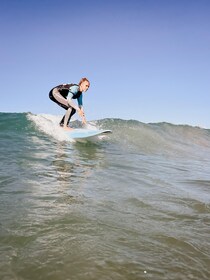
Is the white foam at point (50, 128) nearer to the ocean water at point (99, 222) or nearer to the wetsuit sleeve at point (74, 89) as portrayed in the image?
the wetsuit sleeve at point (74, 89)

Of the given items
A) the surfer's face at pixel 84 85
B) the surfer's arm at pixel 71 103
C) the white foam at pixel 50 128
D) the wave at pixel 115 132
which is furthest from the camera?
the wave at pixel 115 132

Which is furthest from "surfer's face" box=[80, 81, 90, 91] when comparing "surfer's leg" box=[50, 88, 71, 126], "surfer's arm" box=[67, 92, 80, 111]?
"surfer's leg" box=[50, 88, 71, 126]

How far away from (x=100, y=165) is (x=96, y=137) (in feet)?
13.9

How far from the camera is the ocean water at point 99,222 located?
7.58 ft

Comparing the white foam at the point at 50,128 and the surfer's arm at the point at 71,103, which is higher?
the surfer's arm at the point at 71,103

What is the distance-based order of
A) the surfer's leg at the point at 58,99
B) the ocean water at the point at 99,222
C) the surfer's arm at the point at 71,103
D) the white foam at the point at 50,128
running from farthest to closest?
the white foam at the point at 50,128 → the surfer's leg at the point at 58,99 → the surfer's arm at the point at 71,103 → the ocean water at the point at 99,222

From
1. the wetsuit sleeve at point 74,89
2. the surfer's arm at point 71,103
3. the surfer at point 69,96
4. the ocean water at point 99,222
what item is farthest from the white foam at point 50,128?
the ocean water at point 99,222

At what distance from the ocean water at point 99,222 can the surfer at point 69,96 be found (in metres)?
4.18

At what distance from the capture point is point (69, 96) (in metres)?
10.8

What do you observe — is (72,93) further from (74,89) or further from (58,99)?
(58,99)

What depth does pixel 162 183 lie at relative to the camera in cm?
571

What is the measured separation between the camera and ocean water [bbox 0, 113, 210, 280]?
2.31 metres

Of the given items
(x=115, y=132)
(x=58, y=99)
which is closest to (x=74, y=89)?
(x=58, y=99)

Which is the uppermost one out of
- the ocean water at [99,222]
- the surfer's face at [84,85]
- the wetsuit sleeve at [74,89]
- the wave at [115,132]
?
the surfer's face at [84,85]
